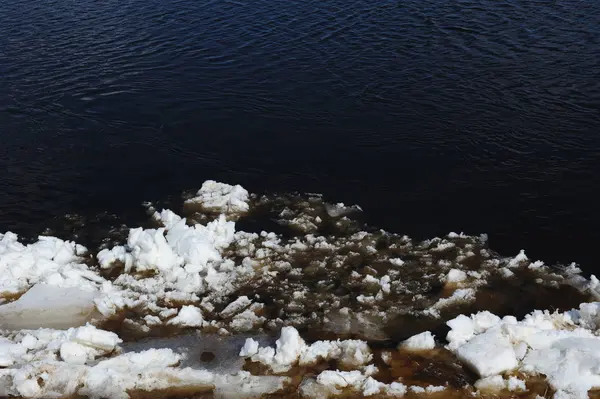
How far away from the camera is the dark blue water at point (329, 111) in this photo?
1437cm

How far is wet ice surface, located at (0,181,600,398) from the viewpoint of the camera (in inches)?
362

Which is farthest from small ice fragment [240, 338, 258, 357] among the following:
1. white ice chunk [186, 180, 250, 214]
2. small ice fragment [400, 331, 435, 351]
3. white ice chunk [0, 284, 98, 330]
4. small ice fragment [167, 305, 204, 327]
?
white ice chunk [186, 180, 250, 214]

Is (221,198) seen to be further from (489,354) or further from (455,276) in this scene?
(489,354)

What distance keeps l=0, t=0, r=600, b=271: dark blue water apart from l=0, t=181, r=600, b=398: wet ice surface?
123cm

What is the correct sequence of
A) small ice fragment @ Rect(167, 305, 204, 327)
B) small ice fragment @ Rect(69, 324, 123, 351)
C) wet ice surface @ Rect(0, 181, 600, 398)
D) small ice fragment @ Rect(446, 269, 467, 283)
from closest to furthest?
wet ice surface @ Rect(0, 181, 600, 398), small ice fragment @ Rect(69, 324, 123, 351), small ice fragment @ Rect(167, 305, 204, 327), small ice fragment @ Rect(446, 269, 467, 283)

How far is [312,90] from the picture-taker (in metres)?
19.1

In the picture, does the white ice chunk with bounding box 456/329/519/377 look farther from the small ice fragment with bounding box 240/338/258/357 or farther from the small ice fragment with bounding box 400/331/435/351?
the small ice fragment with bounding box 240/338/258/357

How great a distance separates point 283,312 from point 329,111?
837cm

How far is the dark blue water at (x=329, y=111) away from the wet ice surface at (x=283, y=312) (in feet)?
4.03

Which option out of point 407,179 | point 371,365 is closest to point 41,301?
point 371,365

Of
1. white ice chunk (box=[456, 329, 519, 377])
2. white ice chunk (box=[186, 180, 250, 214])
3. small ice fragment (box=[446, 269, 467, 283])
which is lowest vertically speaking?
small ice fragment (box=[446, 269, 467, 283])

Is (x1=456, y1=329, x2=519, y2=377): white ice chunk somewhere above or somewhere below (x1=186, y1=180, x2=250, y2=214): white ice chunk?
above

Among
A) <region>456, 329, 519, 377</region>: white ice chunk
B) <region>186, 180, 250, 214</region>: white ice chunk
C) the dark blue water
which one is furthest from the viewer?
the dark blue water

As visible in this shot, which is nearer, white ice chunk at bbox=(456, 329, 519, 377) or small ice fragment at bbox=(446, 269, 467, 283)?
white ice chunk at bbox=(456, 329, 519, 377)
